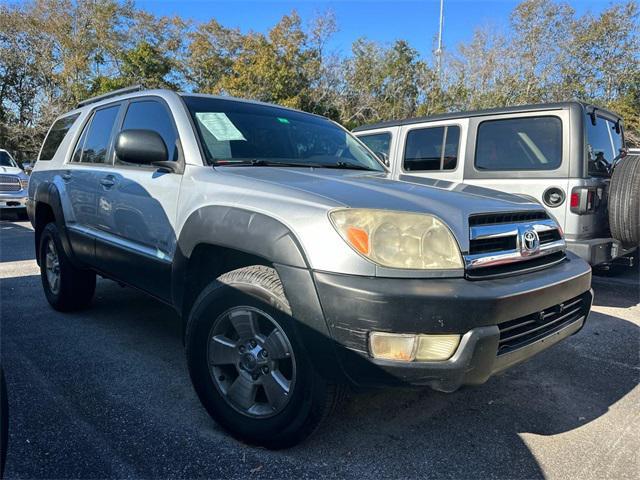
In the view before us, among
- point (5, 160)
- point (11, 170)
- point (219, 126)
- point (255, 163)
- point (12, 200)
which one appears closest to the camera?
point (255, 163)

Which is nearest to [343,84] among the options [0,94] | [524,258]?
[0,94]

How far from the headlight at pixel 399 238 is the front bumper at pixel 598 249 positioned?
10.1 feet

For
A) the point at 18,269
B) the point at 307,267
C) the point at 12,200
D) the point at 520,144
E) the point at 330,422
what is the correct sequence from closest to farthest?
the point at 307,267 < the point at 330,422 < the point at 520,144 < the point at 18,269 < the point at 12,200

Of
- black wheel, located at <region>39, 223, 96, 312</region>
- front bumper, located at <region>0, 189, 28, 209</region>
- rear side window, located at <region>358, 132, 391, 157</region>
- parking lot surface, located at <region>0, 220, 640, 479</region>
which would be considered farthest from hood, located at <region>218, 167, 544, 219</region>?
front bumper, located at <region>0, 189, 28, 209</region>

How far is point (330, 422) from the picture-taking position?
8.33 ft

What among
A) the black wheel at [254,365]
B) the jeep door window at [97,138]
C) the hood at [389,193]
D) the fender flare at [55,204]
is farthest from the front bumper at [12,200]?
the black wheel at [254,365]

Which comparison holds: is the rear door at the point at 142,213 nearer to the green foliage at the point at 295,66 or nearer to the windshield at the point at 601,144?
the windshield at the point at 601,144

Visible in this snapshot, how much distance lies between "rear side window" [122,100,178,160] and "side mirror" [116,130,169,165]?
16 centimetres

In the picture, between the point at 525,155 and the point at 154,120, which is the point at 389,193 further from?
the point at 525,155

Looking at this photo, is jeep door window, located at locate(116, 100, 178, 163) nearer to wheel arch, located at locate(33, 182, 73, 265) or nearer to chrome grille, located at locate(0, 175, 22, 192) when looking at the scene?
wheel arch, located at locate(33, 182, 73, 265)

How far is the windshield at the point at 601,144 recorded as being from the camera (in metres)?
4.91

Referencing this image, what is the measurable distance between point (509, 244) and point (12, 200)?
43.5 feet

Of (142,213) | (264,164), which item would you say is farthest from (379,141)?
(142,213)

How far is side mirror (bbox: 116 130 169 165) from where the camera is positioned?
276 centimetres
